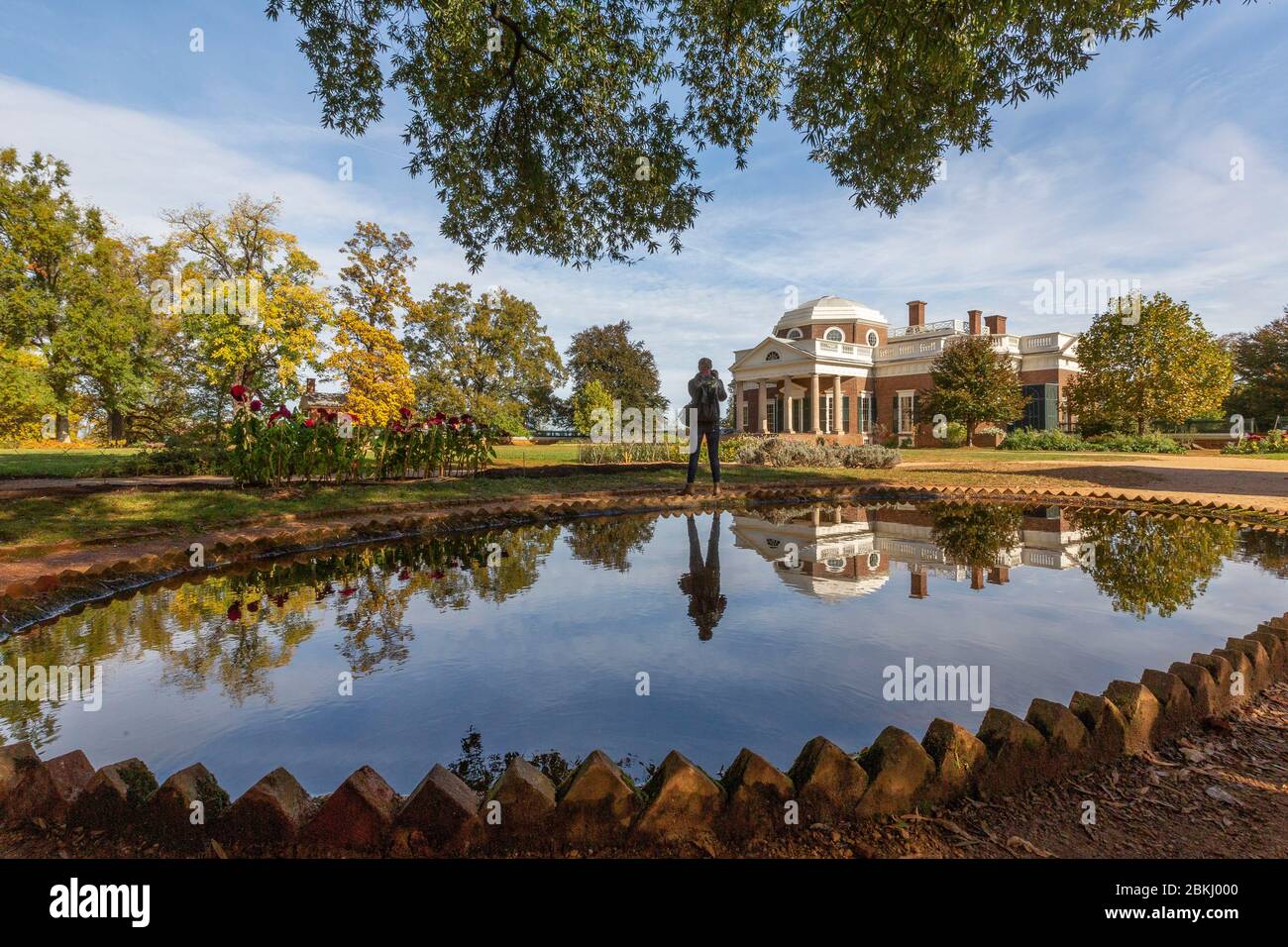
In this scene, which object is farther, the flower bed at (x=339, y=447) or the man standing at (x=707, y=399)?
the man standing at (x=707, y=399)

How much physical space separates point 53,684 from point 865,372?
39550 mm

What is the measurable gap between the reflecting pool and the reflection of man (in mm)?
28

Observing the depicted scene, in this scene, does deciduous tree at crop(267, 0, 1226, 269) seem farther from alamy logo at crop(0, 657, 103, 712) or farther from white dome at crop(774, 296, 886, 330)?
white dome at crop(774, 296, 886, 330)

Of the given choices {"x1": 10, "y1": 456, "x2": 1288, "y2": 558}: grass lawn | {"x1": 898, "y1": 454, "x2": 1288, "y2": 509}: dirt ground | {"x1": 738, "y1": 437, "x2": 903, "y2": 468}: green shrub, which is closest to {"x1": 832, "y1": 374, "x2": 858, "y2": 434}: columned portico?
{"x1": 898, "y1": 454, "x2": 1288, "y2": 509}: dirt ground

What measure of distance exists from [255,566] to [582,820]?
5.02 meters

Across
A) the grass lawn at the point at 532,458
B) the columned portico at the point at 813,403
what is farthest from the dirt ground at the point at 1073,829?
the columned portico at the point at 813,403

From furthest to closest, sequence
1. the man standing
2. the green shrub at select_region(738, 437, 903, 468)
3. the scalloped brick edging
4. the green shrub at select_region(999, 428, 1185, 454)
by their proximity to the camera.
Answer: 1. the green shrub at select_region(999, 428, 1185, 454)
2. the green shrub at select_region(738, 437, 903, 468)
3. the man standing
4. the scalloped brick edging

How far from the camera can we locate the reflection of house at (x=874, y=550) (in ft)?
15.8

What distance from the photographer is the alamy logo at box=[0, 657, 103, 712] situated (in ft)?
8.90

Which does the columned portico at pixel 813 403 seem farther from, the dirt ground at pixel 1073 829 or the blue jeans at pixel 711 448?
the dirt ground at pixel 1073 829

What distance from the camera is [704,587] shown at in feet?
15.4
